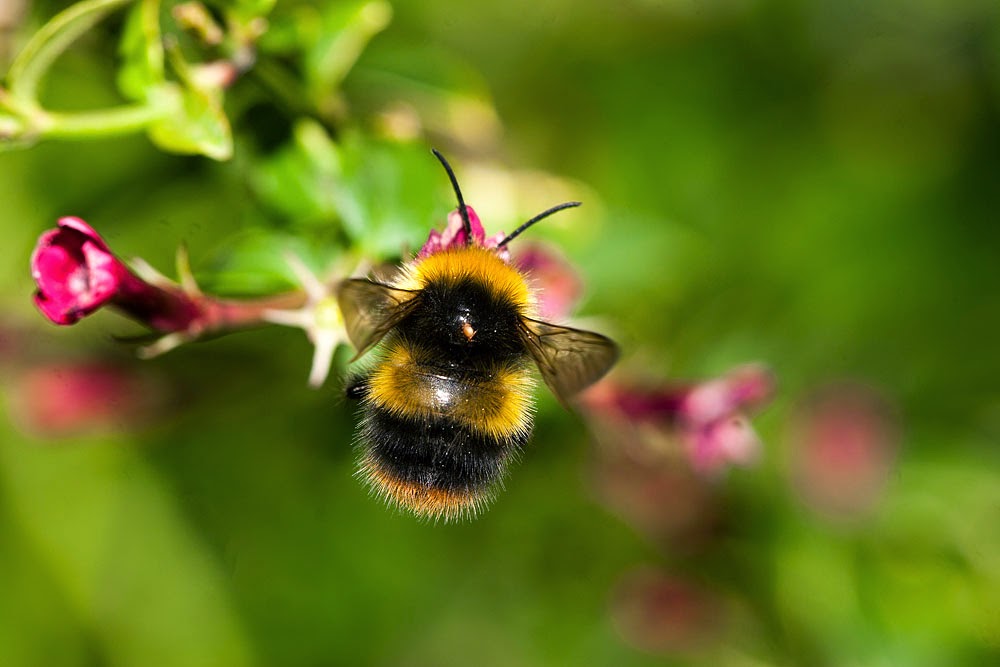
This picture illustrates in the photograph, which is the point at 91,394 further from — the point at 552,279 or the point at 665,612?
the point at 665,612

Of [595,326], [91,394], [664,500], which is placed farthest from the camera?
[664,500]

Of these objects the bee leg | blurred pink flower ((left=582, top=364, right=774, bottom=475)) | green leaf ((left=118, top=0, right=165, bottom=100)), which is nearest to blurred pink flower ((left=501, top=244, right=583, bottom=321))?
blurred pink flower ((left=582, top=364, right=774, bottom=475))

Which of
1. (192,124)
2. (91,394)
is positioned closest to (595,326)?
(192,124)

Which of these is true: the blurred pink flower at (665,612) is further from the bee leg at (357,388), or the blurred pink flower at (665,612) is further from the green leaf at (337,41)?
the green leaf at (337,41)

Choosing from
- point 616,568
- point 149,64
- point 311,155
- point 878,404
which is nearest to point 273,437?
point 616,568

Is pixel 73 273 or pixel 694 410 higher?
pixel 694 410

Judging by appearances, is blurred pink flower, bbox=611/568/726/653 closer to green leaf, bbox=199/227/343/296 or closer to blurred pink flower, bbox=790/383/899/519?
blurred pink flower, bbox=790/383/899/519

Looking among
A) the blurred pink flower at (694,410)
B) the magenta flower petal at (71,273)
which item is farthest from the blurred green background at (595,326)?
the magenta flower petal at (71,273)

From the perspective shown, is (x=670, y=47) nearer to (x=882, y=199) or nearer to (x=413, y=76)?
(x=882, y=199)
